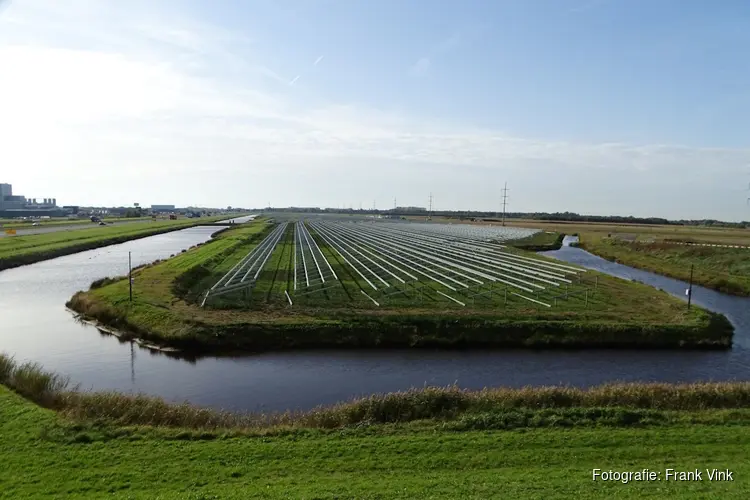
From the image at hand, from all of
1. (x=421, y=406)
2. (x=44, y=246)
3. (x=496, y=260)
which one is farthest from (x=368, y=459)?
(x=44, y=246)

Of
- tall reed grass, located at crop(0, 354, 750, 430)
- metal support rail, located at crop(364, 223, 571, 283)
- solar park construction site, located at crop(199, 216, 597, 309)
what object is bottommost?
tall reed grass, located at crop(0, 354, 750, 430)

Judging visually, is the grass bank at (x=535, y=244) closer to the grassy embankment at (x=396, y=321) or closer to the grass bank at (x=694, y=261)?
the grass bank at (x=694, y=261)

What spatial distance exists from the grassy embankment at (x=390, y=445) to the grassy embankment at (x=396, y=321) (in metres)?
6.53

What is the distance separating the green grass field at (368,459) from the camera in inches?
307

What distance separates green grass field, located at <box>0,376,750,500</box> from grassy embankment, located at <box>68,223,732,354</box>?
26.8 feet

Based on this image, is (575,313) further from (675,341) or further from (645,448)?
(645,448)

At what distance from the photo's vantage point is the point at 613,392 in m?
12.4

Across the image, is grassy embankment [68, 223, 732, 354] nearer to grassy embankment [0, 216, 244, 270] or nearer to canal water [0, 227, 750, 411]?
canal water [0, 227, 750, 411]

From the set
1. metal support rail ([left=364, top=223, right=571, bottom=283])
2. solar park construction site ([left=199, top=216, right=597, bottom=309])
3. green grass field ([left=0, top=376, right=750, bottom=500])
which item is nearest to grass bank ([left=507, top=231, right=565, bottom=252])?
metal support rail ([left=364, top=223, right=571, bottom=283])

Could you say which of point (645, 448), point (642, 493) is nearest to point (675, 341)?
point (645, 448)

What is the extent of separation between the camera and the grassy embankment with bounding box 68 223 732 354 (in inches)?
746

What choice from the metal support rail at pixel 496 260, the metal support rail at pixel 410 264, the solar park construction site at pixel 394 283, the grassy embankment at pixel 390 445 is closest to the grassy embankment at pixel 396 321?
the solar park construction site at pixel 394 283

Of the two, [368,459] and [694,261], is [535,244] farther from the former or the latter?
[368,459]

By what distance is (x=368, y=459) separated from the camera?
29.6ft
